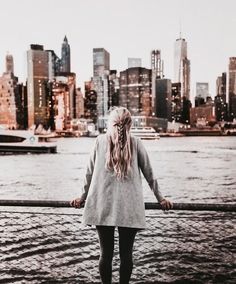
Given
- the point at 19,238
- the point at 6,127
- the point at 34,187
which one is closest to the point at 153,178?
the point at 19,238

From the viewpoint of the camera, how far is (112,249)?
80.6 inches

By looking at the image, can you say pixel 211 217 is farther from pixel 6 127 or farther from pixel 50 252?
pixel 6 127

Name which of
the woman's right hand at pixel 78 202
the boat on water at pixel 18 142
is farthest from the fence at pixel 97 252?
the boat on water at pixel 18 142

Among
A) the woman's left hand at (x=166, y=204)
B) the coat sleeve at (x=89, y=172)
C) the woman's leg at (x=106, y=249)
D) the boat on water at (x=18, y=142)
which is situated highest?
the coat sleeve at (x=89, y=172)

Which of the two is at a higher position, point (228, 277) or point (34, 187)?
point (228, 277)

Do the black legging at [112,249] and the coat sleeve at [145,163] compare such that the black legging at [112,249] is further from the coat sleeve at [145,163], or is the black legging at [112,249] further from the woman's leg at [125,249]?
the coat sleeve at [145,163]

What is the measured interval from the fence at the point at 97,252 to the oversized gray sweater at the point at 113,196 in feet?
0.73

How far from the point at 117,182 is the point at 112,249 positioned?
0.36 m

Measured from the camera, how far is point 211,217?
293 inches

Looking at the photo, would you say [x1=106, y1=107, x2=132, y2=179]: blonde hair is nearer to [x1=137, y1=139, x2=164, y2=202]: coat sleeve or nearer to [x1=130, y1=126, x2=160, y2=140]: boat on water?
[x1=137, y1=139, x2=164, y2=202]: coat sleeve

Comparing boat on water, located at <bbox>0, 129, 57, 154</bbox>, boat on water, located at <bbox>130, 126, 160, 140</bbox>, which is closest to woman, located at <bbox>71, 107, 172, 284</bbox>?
boat on water, located at <bbox>0, 129, 57, 154</bbox>

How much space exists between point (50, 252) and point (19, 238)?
98 cm

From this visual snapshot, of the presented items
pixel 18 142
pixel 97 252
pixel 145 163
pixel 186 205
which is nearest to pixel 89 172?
pixel 145 163

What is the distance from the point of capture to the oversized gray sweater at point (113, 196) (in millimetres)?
1936
